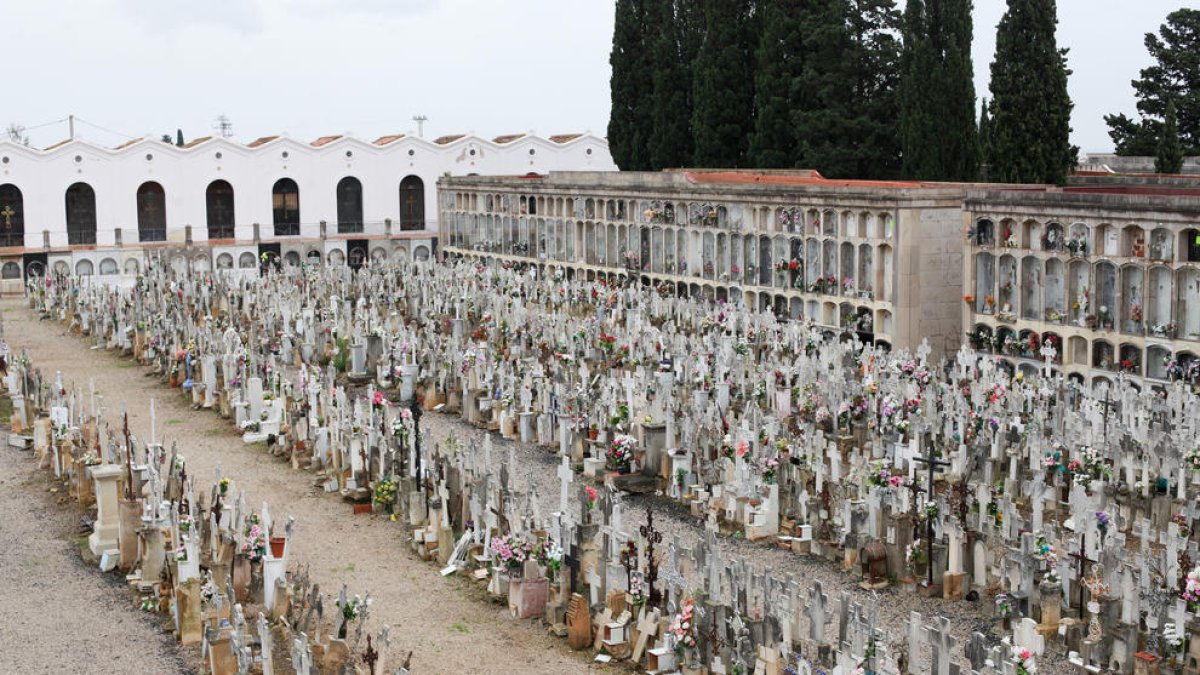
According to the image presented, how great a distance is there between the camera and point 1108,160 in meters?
40.3

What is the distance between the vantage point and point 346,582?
43.9 feet

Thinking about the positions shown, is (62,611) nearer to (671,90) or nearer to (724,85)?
(724,85)

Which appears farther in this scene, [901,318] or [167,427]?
[901,318]

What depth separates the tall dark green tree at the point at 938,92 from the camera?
30828 millimetres

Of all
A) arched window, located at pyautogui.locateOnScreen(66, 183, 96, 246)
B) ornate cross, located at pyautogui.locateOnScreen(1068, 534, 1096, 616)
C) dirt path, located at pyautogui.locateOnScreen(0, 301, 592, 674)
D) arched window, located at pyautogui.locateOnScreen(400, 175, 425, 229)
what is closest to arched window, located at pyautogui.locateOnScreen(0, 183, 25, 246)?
arched window, located at pyautogui.locateOnScreen(66, 183, 96, 246)

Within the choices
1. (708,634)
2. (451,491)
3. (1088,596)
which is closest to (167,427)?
(451,491)

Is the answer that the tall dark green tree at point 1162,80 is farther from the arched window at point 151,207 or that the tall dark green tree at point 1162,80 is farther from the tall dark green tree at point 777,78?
the arched window at point 151,207

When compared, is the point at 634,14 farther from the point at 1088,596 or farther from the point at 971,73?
the point at 1088,596

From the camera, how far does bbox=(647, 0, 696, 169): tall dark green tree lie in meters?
42.6

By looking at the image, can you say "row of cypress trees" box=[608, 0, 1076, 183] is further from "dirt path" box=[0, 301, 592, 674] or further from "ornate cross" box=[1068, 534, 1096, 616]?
"ornate cross" box=[1068, 534, 1096, 616]

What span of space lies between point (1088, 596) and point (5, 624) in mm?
9531

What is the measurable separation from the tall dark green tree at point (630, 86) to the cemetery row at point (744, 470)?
1704 centimetres

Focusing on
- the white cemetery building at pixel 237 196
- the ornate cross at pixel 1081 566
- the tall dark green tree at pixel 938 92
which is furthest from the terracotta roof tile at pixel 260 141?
the ornate cross at pixel 1081 566

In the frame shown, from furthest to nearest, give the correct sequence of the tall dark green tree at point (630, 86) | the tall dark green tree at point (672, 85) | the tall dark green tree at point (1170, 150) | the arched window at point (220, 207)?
the arched window at point (220, 207)
the tall dark green tree at point (630, 86)
the tall dark green tree at point (672, 85)
the tall dark green tree at point (1170, 150)
